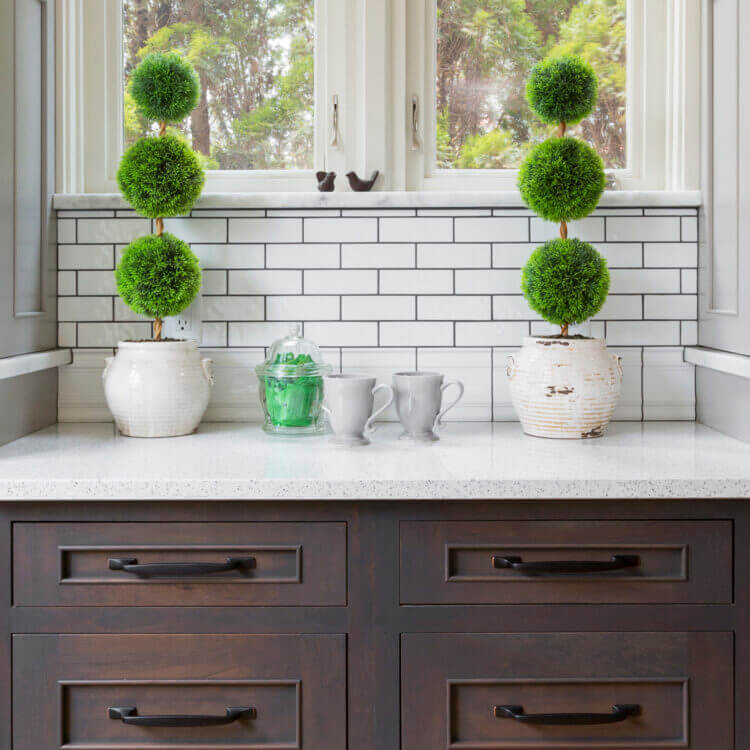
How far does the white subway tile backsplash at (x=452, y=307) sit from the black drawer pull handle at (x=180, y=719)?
0.96 m

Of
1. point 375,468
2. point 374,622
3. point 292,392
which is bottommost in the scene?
point 374,622

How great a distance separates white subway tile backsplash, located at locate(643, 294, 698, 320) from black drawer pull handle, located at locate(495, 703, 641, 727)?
3.10ft

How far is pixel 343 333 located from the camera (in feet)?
6.26

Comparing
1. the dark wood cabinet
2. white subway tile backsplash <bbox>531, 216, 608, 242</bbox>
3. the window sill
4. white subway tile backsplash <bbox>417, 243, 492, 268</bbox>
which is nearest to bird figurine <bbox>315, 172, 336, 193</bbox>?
the window sill

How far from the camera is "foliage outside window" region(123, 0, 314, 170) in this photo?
201 cm

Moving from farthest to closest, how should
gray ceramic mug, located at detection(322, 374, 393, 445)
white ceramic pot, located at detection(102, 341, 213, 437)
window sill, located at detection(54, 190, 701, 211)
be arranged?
window sill, located at detection(54, 190, 701, 211)
white ceramic pot, located at detection(102, 341, 213, 437)
gray ceramic mug, located at detection(322, 374, 393, 445)

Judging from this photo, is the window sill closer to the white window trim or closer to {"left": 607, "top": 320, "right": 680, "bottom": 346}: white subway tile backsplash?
the white window trim

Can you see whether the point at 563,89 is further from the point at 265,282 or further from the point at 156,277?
the point at 156,277

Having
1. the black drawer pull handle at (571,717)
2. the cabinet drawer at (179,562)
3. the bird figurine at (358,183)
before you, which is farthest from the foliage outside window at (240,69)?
the black drawer pull handle at (571,717)

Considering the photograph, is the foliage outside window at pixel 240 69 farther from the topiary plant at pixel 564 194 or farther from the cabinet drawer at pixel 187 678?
the cabinet drawer at pixel 187 678

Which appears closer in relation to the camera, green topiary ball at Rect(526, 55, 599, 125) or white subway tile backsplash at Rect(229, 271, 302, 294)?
green topiary ball at Rect(526, 55, 599, 125)

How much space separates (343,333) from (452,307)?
26cm

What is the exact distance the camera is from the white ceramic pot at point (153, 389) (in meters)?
1.68

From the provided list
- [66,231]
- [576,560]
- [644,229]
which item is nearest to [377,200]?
[644,229]
